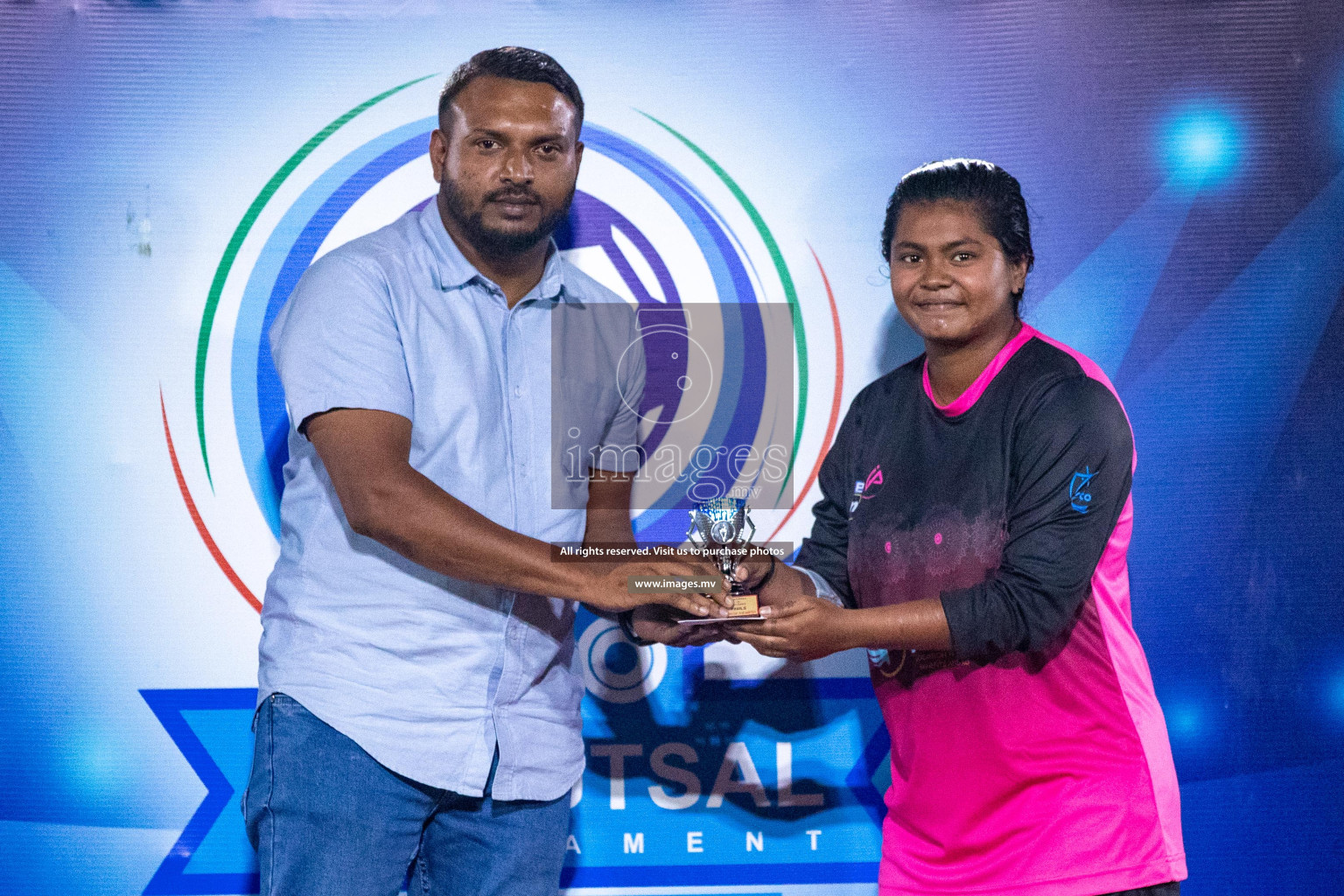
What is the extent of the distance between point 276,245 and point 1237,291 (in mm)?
2294

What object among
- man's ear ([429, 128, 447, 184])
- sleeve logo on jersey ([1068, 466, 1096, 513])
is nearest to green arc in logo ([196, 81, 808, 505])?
man's ear ([429, 128, 447, 184])

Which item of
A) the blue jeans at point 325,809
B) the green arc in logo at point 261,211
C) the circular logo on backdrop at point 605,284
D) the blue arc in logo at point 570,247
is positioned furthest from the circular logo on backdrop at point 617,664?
the blue jeans at point 325,809

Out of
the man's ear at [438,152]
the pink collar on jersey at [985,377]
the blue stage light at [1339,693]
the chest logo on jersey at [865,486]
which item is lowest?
the blue stage light at [1339,693]

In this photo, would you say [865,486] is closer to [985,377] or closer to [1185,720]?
[985,377]

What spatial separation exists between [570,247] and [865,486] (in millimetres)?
960

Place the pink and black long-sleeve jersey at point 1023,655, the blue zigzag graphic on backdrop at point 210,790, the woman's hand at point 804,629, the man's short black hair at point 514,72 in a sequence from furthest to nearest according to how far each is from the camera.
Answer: the blue zigzag graphic on backdrop at point 210,790 → the man's short black hair at point 514,72 → the woman's hand at point 804,629 → the pink and black long-sleeve jersey at point 1023,655

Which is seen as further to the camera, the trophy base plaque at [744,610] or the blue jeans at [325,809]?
the trophy base plaque at [744,610]

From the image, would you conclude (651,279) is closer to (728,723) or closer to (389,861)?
(728,723)

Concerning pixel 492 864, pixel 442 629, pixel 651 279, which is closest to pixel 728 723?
pixel 492 864

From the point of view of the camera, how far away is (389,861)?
1.77 m

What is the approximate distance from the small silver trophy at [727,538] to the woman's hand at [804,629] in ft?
0.11

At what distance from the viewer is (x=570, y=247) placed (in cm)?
248

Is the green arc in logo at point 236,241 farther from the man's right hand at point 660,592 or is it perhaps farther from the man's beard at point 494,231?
the man's right hand at point 660,592

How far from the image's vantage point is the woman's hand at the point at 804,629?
1807 mm
